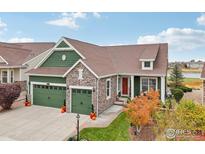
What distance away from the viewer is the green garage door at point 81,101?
40.3 ft

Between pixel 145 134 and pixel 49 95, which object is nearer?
pixel 145 134

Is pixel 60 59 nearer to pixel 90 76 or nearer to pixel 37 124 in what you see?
pixel 90 76

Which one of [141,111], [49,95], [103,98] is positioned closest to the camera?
[141,111]

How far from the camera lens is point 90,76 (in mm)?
12008

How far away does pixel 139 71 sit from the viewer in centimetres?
1516

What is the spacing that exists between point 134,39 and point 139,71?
262cm

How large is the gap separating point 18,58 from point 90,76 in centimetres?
1026

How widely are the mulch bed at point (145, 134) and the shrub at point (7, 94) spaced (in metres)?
8.26

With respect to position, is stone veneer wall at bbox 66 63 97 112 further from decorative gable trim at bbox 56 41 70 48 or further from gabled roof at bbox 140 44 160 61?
gabled roof at bbox 140 44 160 61

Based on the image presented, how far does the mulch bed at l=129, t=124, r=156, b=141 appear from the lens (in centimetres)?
986

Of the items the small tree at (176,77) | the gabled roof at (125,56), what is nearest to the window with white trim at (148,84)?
the gabled roof at (125,56)

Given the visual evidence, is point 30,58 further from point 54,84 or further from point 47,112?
point 47,112

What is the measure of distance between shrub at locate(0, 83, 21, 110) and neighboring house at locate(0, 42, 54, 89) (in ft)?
14.7

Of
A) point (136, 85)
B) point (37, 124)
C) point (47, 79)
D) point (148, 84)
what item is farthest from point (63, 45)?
point (148, 84)
